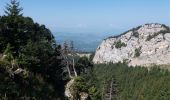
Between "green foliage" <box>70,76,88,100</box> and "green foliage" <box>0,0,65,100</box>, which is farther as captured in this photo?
"green foliage" <box>70,76,88,100</box>

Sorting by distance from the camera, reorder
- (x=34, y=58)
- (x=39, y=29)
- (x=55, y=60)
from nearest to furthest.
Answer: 1. (x=34, y=58)
2. (x=55, y=60)
3. (x=39, y=29)

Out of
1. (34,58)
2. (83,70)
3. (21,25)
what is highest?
(21,25)

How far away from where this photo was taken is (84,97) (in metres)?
55.5

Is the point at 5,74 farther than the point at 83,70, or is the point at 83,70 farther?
the point at 83,70

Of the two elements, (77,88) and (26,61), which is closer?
(26,61)

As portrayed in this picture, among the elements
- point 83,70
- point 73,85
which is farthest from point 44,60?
point 83,70

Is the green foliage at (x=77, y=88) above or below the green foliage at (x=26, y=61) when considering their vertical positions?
below

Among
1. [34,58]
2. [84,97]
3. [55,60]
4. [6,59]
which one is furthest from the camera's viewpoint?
[55,60]

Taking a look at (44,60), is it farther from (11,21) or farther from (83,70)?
(83,70)

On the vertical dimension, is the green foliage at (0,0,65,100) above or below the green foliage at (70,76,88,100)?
above

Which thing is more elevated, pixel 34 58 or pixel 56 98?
pixel 34 58

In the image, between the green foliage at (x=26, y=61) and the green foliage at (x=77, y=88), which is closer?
the green foliage at (x=26, y=61)

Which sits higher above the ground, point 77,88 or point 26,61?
point 26,61

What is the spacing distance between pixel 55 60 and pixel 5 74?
21.7 meters
